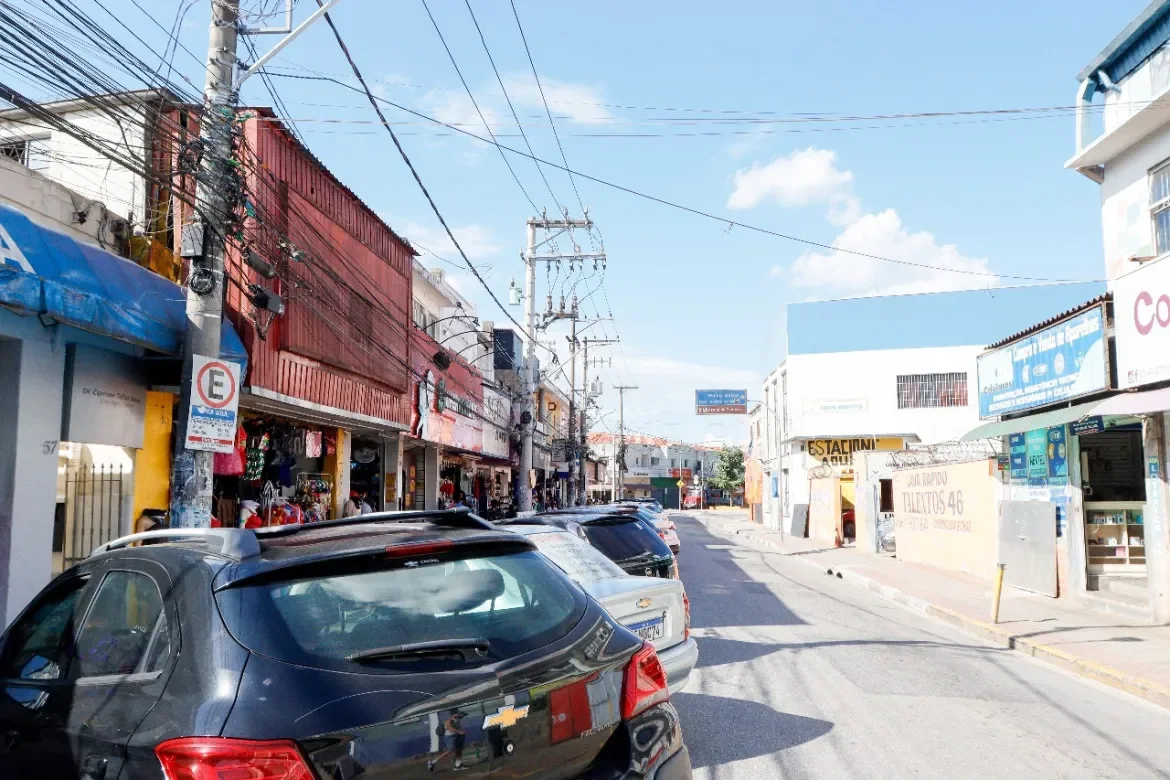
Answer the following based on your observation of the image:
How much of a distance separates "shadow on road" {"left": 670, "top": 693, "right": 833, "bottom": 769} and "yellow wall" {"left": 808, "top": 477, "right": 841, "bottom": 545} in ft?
86.7

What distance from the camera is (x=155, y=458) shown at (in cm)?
1118

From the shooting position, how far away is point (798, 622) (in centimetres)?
1246

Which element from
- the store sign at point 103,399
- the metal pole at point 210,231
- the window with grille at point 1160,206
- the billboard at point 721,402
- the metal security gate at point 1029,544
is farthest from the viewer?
the billboard at point 721,402

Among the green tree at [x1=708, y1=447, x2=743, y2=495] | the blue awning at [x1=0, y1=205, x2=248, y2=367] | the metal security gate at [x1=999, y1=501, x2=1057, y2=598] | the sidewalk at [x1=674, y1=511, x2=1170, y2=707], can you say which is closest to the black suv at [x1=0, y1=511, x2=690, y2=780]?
the blue awning at [x1=0, y1=205, x2=248, y2=367]

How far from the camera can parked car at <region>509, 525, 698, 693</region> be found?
6.27 metres

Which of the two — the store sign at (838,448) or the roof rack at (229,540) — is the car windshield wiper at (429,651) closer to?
the roof rack at (229,540)

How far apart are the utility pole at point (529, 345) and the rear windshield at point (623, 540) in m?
15.1

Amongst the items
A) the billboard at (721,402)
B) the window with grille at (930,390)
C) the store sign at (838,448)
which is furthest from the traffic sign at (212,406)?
the billboard at (721,402)

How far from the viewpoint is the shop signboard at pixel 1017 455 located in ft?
52.5

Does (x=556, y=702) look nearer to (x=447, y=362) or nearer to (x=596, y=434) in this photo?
(x=447, y=362)

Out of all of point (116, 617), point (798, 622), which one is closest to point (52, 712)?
point (116, 617)

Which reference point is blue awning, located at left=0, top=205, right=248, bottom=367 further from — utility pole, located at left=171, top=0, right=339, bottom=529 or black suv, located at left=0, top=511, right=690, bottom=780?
black suv, located at left=0, top=511, right=690, bottom=780

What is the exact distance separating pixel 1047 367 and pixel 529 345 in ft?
46.8

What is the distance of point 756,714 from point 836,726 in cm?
65
